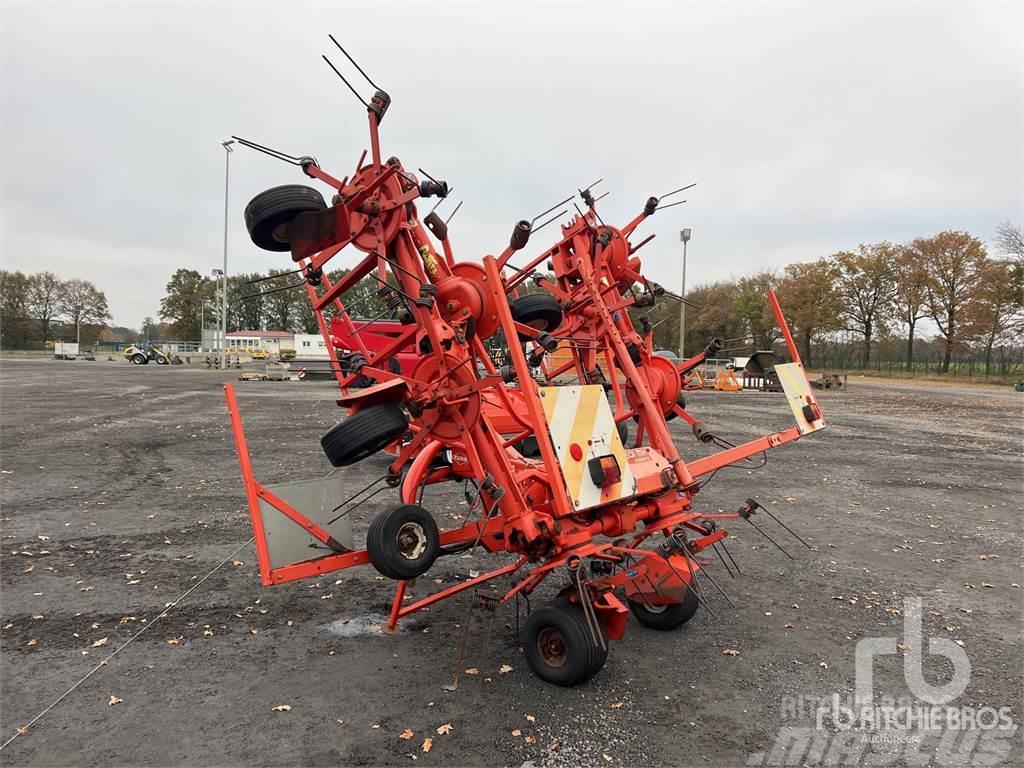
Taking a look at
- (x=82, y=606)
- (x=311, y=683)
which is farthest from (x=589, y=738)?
(x=82, y=606)

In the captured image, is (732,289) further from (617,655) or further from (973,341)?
(617,655)

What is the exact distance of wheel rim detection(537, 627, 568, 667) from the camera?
159 inches

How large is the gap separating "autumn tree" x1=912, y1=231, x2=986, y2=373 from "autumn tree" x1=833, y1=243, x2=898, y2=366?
126 inches

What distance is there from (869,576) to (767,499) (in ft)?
9.85

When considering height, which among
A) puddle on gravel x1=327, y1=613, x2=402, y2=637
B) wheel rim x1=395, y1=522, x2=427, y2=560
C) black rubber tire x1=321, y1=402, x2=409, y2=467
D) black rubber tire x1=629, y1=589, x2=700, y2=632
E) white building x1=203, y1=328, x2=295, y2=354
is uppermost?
white building x1=203, y1=328, x2=295, y2=354

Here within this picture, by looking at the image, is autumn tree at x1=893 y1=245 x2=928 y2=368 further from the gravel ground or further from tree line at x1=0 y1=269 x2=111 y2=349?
tree line at x1=0 y1=269 x2=111 y2=349

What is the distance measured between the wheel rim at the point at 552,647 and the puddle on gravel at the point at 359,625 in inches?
51.2

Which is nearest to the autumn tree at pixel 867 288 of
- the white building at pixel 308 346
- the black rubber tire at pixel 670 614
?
the white building at pixel 308 346

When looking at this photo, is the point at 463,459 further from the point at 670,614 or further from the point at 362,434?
the point at 670,614

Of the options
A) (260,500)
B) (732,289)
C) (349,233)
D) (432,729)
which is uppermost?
(732,289)

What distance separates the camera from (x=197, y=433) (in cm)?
1471

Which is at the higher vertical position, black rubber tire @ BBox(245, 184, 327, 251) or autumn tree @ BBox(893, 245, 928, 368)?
autumn tree @ BBox(893, 245, 928, 368)

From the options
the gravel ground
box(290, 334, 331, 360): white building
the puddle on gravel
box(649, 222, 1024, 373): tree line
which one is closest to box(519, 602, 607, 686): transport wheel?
the gravel ground

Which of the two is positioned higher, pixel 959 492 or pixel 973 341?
pixel 973 341
